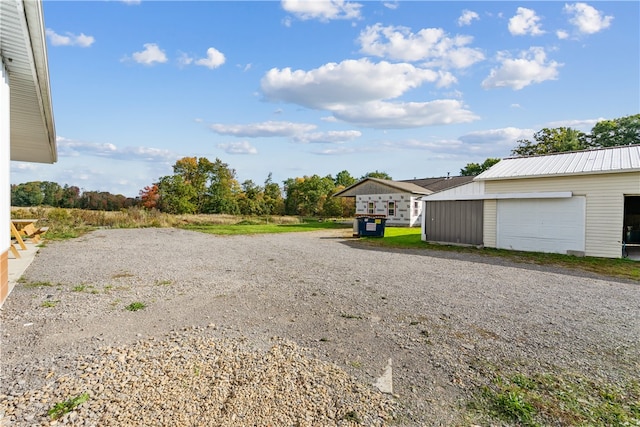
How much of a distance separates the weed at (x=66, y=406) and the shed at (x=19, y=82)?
13.5ft

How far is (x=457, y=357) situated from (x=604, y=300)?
4369mm

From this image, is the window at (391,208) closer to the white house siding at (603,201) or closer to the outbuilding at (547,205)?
the outbuilding at (547,205)

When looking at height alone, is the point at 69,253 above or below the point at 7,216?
below

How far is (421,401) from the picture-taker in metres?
2.66

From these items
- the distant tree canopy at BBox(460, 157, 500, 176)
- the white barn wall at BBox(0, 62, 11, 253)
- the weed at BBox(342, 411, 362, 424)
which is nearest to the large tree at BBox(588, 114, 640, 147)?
the distant tree canopy at BBox(460, 157, 500, 176)

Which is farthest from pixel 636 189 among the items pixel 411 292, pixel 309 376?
pixel 309 376

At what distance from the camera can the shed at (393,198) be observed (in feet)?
84.0

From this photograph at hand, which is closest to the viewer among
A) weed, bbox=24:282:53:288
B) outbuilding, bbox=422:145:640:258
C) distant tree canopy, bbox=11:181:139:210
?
weed, bbox=24:282:53:288

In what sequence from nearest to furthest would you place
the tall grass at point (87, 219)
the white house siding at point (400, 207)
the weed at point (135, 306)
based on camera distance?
1. the weed at point (135, 306)
2. the tall grass at point (87, 219)
3. the white house siding at point (400, 207)

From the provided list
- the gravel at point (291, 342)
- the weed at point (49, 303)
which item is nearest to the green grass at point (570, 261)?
the gravel at point (291, 342)

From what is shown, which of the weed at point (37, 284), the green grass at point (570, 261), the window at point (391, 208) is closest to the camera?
the weed at point (37, 284)

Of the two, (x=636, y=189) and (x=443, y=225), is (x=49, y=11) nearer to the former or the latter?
(x=443, y=225)

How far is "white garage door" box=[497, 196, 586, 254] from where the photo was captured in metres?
10.9

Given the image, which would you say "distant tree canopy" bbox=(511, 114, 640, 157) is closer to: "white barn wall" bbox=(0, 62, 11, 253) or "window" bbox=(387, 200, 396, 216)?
"window" bbox=(387, 200, 396, 216)
